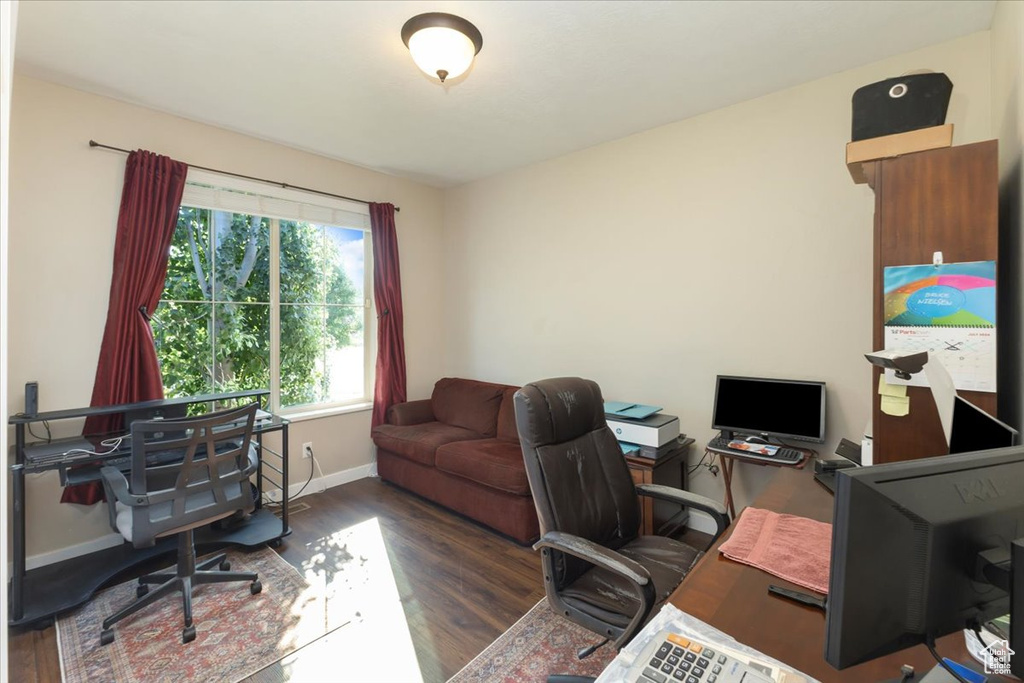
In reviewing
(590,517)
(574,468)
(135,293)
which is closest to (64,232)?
(135,293)

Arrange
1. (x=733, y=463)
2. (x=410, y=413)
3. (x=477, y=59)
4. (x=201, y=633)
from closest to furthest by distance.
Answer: (x=201, y=633) < (x=477, y=59) < (x=733, y=463) < (x=410, y=413)

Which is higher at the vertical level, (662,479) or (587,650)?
(662,479)

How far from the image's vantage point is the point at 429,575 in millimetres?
2438

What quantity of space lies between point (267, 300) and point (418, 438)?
159 centimetres

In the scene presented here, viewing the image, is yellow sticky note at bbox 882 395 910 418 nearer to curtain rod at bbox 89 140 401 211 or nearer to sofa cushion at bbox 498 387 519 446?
sofa cushion at bbox 498 387 519 446

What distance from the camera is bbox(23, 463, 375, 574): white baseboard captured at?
2.48 m

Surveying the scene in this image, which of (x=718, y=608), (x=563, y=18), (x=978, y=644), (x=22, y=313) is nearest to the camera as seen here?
(x=978, y=644)

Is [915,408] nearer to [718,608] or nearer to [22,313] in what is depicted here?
[718,608]

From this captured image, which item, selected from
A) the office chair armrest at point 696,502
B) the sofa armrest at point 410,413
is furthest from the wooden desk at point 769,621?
the sofa armrest at point 410,413

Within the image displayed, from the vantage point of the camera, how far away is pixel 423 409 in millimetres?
4027

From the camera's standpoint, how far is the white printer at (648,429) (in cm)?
255

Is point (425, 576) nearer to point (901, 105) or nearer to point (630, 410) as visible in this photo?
point (630, 410)

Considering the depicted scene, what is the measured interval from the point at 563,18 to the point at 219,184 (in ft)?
8.34

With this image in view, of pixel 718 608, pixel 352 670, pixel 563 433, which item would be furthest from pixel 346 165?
pixel 718 608
